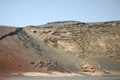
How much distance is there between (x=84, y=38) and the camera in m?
44.8

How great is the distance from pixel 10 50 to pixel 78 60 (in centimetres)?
1813

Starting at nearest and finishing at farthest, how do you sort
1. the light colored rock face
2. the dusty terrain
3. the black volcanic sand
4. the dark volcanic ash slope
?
the dark volcanic ash slope → the dusty terrain → the black volcanic sand → the light colored rock face

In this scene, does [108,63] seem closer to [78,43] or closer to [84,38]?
[78,43]

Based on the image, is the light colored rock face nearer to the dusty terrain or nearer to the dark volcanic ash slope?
the dusty terrain

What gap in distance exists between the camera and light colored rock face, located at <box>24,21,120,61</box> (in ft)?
140

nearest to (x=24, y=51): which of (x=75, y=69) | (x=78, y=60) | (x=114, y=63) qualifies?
(x=75, y=69)

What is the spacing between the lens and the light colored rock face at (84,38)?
42.8 metres

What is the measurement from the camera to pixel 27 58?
27.2 m

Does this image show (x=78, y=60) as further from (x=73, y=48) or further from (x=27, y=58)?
(x=27, y=58)

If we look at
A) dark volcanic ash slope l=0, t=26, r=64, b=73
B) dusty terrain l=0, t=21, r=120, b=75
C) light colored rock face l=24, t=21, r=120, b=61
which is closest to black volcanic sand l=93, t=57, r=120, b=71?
dusty terrain l=0, t=21, r=120, b=75

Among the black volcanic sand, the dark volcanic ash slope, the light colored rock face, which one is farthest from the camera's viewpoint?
the light colored rock face

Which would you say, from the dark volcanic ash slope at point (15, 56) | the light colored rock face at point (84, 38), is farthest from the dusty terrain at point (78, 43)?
the dark volcanic ash slope at point (15, 56)

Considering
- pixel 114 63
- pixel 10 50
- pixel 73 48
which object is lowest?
pixel 114 63

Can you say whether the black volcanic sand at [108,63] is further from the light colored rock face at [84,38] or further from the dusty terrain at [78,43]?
the light colored rock face at [84,38]
